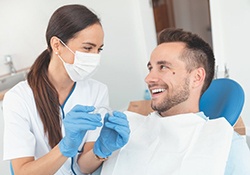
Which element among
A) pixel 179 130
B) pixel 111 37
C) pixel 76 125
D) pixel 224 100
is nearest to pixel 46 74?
pixel 76 125

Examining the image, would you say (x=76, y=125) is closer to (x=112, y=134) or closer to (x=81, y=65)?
(x=112, y=134)

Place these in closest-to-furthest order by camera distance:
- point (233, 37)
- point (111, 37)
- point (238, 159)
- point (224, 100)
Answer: point (238, 159) < point (224, 100) < point (233, 37) < point (111, 37)

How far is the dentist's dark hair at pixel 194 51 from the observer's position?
41.1 inches

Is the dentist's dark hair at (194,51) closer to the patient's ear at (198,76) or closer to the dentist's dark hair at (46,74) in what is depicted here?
the patient's ear at (198,76)

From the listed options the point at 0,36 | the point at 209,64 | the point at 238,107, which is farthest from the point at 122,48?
the point at 238,107

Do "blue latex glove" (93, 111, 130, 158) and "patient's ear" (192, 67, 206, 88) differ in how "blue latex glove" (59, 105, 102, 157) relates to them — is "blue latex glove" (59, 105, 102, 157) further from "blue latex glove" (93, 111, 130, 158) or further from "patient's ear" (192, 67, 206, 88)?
"patient's ear" (192, 67, 206, 88)

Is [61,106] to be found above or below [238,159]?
above

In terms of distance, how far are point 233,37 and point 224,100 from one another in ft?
4.19

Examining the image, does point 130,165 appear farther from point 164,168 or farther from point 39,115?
point 39,115

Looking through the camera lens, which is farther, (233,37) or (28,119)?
(233,37)

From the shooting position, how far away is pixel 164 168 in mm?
838

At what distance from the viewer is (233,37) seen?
6.98 feet

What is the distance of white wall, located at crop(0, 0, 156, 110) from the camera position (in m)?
2.14

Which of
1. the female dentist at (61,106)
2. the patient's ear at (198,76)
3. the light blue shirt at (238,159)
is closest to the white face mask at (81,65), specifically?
the female dentist at (61,106)
